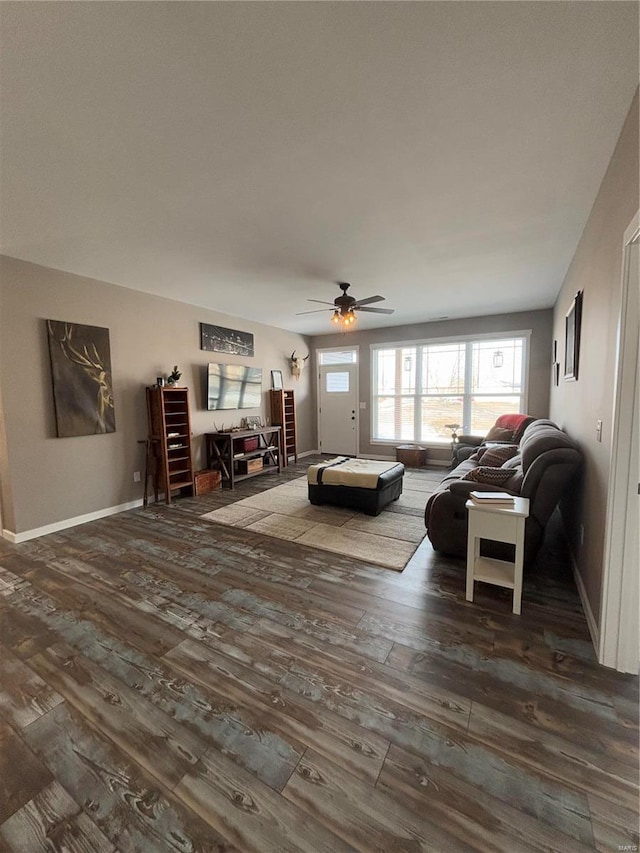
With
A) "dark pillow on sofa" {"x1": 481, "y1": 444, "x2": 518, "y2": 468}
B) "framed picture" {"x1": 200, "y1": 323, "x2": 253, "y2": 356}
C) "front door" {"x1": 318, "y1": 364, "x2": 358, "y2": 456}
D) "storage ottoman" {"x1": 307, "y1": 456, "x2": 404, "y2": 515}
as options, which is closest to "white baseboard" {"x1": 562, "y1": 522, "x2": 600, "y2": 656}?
"dark pillow on sofa" {"x1": 481, "y1": 444, "x2": 518, "y2": 468}

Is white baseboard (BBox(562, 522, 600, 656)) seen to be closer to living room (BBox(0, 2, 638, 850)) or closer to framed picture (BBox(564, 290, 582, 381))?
living room (BBox(0, 2, 638, 850))

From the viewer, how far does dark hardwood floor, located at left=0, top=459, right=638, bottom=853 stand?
1.13m

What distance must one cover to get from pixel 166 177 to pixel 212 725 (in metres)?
2.91

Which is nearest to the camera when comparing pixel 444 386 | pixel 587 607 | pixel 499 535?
pixel 587 607

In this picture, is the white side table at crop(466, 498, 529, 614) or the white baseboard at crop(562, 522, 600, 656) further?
the white side table at crop(466, 498, 529, 614)

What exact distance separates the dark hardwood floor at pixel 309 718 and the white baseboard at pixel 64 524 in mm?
1034

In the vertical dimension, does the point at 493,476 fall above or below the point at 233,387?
below

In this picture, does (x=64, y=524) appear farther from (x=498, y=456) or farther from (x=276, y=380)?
(x=498, y=456)

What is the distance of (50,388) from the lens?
3533mm

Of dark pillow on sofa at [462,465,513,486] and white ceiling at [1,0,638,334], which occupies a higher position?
white ceiling at [1,0,638,334]

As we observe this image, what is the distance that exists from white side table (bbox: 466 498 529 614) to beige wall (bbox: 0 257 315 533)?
3957mm

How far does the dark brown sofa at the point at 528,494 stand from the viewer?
236cm

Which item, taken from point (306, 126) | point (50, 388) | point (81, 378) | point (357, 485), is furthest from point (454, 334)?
point (50, 388)

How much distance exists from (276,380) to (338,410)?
5.16ft
